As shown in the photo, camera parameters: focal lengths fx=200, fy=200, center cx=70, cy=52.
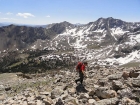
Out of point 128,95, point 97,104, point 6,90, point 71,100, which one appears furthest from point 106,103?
point 6,90

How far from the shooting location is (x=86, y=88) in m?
17.7

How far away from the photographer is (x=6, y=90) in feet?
75.2

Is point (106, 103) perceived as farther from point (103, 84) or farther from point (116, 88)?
point (103, 84)

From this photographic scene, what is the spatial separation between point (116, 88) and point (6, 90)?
13.5 meters

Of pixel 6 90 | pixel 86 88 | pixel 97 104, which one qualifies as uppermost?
pixel 97 104

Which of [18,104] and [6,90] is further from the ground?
[18,104]

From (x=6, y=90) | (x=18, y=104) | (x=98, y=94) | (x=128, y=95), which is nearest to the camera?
(x=128, y=95)

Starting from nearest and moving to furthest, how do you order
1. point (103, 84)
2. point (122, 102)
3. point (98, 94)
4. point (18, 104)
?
1. point (122, 102)
2. point (18, 104)
3. point (98, 94)
4. point (103, 84)

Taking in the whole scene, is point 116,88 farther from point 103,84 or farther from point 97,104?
point 97,104

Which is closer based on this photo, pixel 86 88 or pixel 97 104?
pixel 97 104

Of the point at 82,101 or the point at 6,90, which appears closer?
the point at 82,101

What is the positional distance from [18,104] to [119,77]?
9571 millimetres

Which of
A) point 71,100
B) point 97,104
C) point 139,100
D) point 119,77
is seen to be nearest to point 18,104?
point 71,100

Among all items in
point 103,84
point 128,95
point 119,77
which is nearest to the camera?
point 128,95
